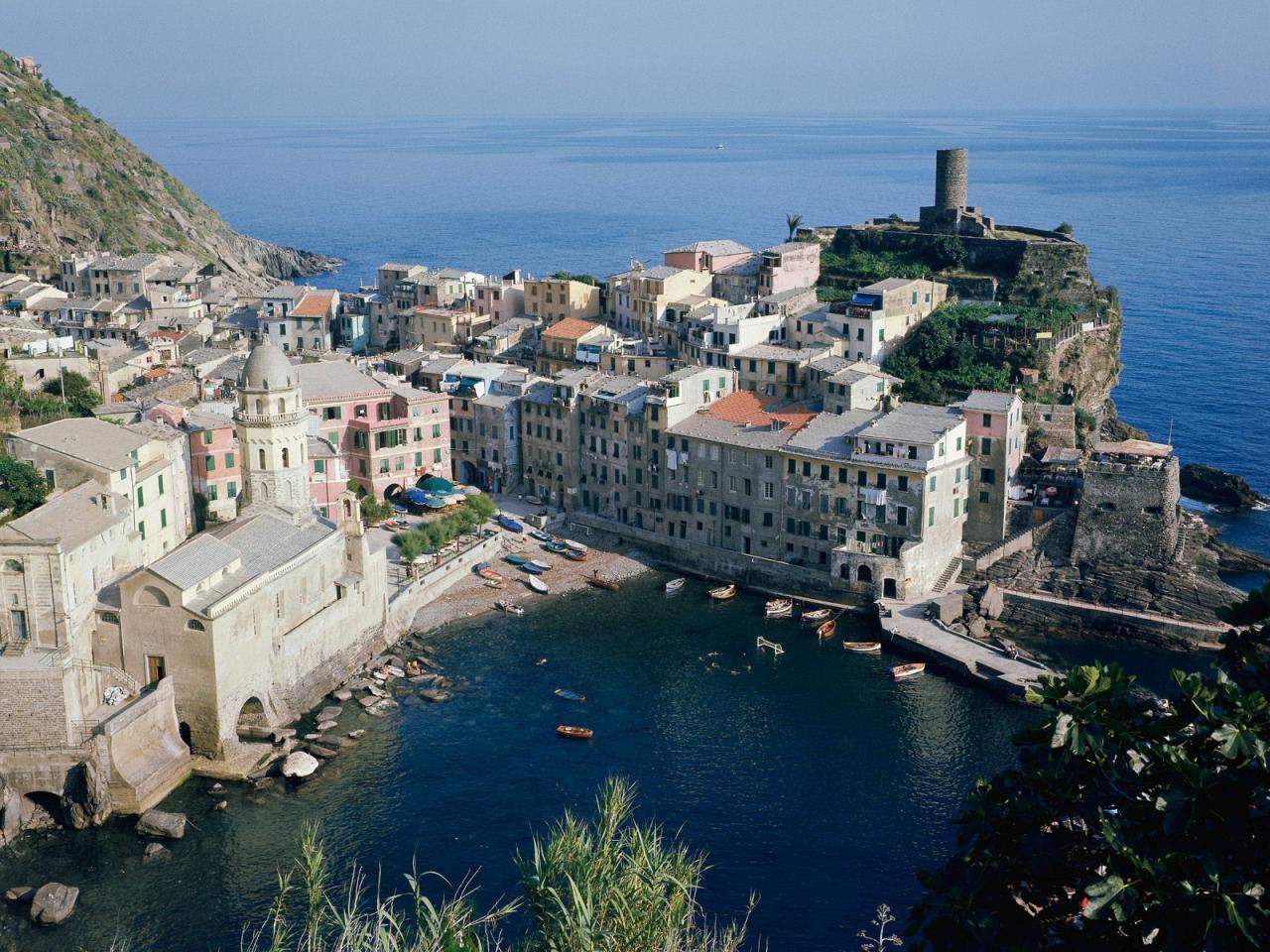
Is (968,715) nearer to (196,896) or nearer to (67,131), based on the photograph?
(196,896)

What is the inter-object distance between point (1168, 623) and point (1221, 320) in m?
85.6

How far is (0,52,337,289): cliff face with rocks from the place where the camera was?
12800cm

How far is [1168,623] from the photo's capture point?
217ft

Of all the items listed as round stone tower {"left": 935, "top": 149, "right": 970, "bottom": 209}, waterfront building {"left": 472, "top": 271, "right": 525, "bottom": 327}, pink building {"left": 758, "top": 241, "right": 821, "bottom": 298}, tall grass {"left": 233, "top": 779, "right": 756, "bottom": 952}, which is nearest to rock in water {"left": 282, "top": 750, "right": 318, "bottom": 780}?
tall grass {"left": 233, "top": 779, "right": 756, "bottom": 952}

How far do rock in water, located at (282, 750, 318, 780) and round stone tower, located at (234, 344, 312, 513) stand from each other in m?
13.8

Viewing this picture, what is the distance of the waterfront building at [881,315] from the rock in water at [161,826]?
168 feet

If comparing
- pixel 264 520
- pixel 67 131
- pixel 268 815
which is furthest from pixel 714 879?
pixel 67 131

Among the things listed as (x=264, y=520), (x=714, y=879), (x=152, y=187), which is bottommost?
(x=714, y=879)

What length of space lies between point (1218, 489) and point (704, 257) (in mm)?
38503

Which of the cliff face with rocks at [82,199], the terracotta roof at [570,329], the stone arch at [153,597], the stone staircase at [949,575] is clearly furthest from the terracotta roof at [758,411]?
the cliff face with rocks at [82,199]

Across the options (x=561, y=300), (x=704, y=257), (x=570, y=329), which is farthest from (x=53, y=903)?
(x=704, y=257)

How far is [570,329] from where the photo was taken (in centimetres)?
9469

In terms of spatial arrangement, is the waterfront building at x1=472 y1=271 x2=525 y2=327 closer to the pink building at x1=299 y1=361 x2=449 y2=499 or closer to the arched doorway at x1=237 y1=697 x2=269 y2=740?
the pink building at x1=299 y1=361 x2=449 y2=499

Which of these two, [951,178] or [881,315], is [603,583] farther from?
[951,178]
